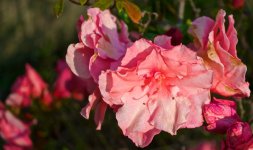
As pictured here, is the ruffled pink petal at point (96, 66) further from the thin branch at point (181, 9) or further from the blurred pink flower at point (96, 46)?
the thin branch at point (181, 9)

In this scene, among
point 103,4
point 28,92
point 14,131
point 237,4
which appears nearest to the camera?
point 103,4

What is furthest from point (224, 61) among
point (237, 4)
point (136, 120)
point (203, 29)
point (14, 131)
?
point (14, 131)

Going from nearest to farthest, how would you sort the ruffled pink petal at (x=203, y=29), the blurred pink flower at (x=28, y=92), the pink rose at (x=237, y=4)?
the ruffled pink petal at (x=203, y=29) < the pink rose at (x=237, y=4) < the blurred pink flower at (x=28, y=92)

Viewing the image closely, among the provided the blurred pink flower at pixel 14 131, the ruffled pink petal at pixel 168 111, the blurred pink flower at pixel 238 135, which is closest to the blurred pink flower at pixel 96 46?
the ruffled pink petal at pixel 168 111

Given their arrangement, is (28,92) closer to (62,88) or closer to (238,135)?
(62,88)

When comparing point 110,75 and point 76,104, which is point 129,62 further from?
point 76,104

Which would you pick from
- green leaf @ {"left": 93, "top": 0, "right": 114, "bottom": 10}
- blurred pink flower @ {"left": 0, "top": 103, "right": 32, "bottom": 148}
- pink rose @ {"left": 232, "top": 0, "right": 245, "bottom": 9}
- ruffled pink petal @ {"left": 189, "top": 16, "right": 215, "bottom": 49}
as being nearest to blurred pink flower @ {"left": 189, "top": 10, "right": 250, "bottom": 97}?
ruffled pink petal @ {"left": 189, "top": 16, "right": 215, "bottom": 49}

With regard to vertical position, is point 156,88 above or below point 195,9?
above
